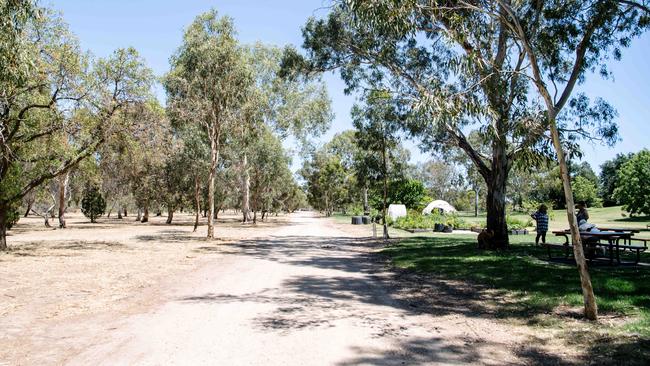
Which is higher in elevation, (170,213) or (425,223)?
(170,213)

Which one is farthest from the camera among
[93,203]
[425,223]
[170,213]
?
[93,203]

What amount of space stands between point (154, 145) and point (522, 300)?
647 inches

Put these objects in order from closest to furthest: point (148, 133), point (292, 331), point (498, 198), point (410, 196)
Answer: point (292, 331) → point (498, 198) → point (148, 133) → point (410, 196)

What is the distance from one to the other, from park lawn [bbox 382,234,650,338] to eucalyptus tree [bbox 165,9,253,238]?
13.4 meters

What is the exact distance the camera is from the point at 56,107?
17.2 metres

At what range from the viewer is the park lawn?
757cm

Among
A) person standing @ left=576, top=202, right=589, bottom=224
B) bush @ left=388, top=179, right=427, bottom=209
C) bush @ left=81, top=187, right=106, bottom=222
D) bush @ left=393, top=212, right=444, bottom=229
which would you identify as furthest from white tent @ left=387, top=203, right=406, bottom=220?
bush @ left=81, top=187, right=106, bottom=222

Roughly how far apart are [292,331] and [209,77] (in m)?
19.9

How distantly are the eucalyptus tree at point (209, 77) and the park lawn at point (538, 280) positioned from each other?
1341cm

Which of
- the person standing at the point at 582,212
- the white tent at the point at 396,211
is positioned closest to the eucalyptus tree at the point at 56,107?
the person standing at the point at 582,212

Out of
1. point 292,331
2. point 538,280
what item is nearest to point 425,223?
point 538,280

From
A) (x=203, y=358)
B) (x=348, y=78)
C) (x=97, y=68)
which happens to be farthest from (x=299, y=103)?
(x=203, y=358)

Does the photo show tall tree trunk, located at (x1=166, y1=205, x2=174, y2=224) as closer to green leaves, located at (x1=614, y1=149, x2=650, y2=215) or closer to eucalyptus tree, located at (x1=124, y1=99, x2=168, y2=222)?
eucalyptus tree, located at (x1=124, y1=99, x2=168, y2=222)

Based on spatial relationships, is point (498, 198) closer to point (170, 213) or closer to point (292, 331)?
point (292, 331)
